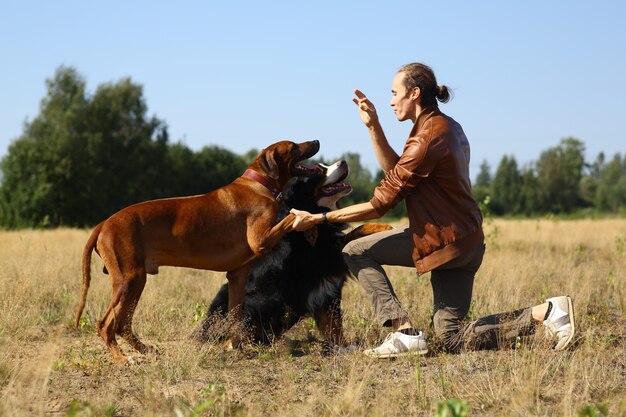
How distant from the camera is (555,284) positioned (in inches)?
325

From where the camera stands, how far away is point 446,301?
18.1 ft

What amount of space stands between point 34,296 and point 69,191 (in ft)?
116

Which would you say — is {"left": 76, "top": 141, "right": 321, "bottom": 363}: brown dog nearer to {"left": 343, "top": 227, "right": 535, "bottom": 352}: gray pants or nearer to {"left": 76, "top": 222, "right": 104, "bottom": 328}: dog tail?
{"left": 76, "top": 222, "right": 104, "bottom": 328}: dog tail

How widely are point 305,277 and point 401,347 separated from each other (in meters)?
1.03

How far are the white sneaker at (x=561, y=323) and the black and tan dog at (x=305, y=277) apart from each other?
1.45 metres

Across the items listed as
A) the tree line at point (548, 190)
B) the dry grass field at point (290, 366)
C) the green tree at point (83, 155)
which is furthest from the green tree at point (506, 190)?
the dry grass field at point (290, 366)

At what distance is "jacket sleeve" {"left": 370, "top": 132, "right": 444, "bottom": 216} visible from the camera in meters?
5.11

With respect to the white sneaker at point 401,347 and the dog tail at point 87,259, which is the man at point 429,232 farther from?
the dog tail at point 87,259

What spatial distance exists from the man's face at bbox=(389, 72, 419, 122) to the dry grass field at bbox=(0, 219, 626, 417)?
5.64 ft

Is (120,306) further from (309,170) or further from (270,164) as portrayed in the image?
(309,170)

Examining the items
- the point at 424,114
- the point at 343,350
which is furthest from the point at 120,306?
the point at 424,114

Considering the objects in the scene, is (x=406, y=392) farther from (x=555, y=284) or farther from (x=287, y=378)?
(x=555, y=284)

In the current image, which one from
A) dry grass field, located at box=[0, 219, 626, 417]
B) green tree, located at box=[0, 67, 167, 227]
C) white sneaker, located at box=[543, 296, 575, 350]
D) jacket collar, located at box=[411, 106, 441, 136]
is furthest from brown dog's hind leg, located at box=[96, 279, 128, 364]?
green tree, located at box=[0, 67, 167, 227]

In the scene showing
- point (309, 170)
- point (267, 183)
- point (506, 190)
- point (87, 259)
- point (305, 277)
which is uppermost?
point (506, 190)
